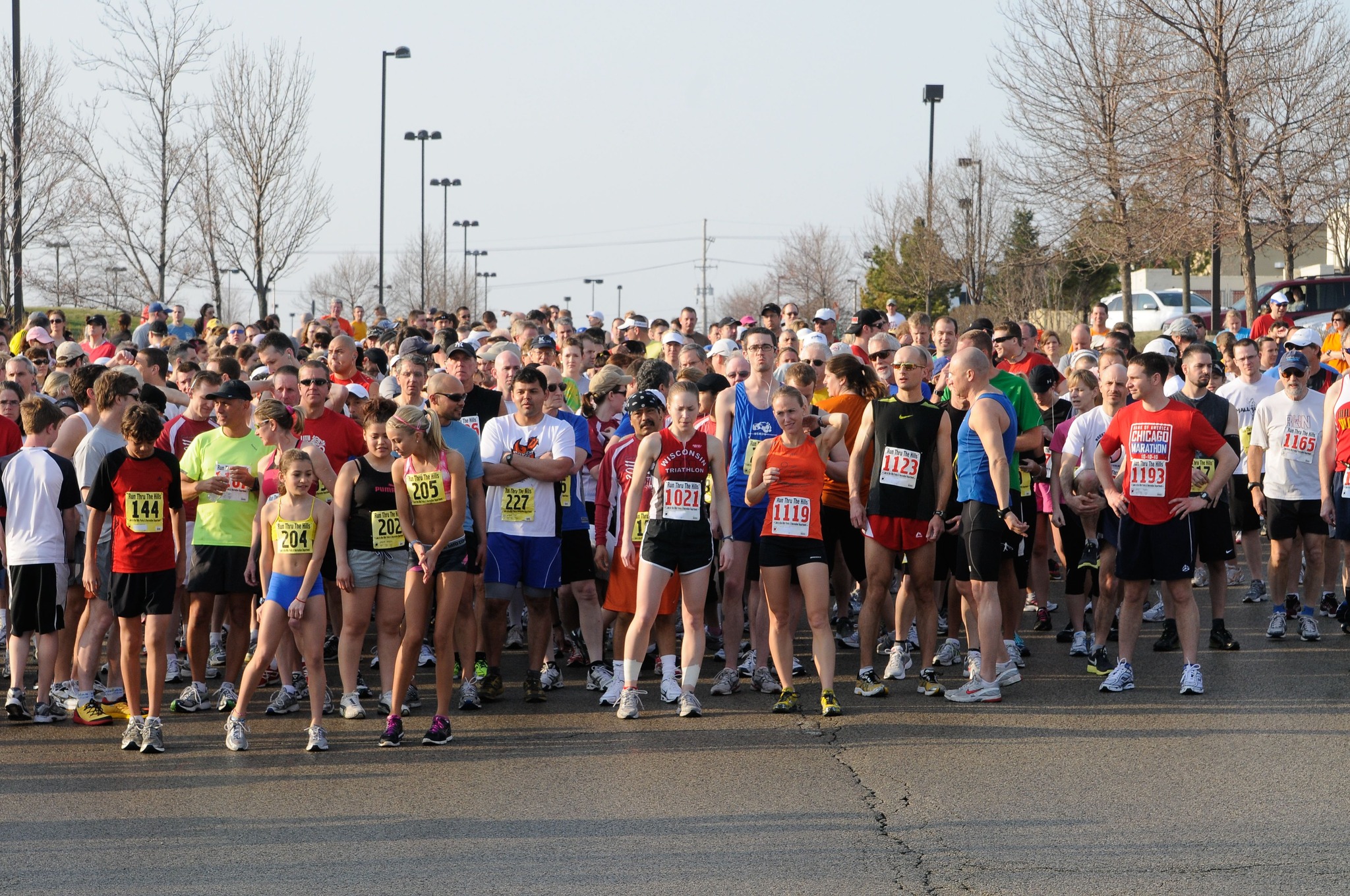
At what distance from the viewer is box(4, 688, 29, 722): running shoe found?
27.4 ft

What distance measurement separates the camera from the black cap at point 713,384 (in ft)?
30.7

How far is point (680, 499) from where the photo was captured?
8297mm

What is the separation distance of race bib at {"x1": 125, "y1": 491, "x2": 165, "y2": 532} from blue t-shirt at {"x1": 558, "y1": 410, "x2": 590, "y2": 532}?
2.51 metres

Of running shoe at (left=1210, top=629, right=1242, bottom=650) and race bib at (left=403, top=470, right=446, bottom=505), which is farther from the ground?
race bib at (left=403, top=470, right=446, bottom=505)

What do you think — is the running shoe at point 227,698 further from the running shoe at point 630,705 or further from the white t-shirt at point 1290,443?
the white t-shirt at point 1290,443

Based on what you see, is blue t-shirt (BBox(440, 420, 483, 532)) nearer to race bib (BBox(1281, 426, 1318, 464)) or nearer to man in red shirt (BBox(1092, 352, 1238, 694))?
man in red shirt (BBox(1092, 352, 1238, 694))

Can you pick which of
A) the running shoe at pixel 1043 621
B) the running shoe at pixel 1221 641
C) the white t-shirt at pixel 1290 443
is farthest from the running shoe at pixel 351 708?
the white t-shirt at pixel 1290 443

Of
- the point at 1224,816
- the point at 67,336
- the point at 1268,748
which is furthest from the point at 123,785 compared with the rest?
the point at 67,336

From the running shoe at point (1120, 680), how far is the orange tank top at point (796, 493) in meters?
2.12

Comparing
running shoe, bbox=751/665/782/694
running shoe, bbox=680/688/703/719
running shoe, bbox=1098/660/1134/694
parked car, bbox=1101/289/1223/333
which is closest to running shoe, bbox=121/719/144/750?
running shoe, bbox=680/688/703/719

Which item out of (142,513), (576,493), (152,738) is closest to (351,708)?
(152,738)

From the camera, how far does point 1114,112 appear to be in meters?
24.4

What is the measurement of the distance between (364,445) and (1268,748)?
18.8ft

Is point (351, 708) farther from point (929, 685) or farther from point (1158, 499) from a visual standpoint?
point (1158, 499)
